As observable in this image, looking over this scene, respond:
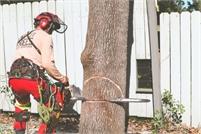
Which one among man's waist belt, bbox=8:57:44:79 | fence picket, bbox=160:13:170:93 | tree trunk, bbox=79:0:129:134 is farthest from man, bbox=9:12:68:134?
fence picket, bbox=160:13:170:93

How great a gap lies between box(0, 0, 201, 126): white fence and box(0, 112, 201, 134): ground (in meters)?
0.14

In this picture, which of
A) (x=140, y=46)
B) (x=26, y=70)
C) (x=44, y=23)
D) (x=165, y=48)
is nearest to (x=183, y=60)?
(x=165, y=48)

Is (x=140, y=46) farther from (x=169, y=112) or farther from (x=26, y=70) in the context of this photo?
(x=26, y=70)

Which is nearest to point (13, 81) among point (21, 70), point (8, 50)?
point (21, 70)

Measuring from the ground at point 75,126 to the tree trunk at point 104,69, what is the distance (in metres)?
2.20

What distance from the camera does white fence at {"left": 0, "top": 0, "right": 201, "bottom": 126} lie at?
215 inches

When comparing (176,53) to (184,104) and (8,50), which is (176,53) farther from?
(8,50)

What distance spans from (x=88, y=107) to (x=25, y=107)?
1.41 meters

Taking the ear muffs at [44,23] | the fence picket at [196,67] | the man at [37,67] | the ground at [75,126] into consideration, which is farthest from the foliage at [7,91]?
the fence picket at [196,67]

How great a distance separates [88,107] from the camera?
11.0 feet

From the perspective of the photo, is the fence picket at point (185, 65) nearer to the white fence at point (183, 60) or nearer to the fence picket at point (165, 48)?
the white fence at point (183, 60)

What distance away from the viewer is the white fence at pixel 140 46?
5.45 meters

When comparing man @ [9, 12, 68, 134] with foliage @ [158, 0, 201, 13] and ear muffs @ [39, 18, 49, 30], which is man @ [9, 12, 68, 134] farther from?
foliage @ [158, 0, 201, 13]

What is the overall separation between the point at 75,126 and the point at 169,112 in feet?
5.52
